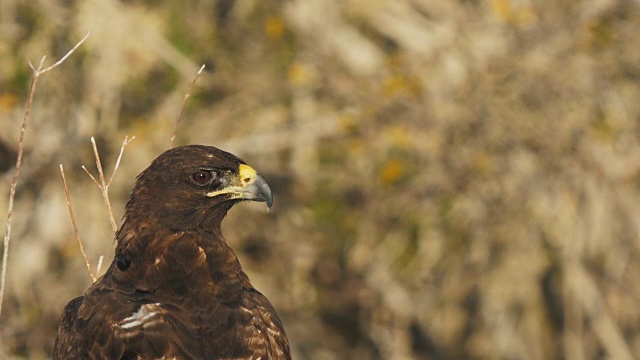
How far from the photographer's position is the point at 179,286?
15.6ft

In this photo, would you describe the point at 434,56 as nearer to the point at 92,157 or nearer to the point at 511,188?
the point at 511,188

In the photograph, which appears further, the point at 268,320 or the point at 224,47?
the point at 224,47

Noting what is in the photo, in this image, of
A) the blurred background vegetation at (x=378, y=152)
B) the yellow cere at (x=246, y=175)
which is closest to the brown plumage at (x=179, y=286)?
the yellow cere at (x=246, y=175)

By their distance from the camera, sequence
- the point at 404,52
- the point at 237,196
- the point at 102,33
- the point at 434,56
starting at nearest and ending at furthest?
the point at 237,196 → the point at 102,33 → the point at 434,56 → the point at 404,52

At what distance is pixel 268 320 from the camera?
15.5 feet

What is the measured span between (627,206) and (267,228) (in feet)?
9.62

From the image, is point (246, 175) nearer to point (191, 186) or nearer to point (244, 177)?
point (244, 177)

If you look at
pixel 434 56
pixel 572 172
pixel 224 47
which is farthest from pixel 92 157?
pixel 572 172

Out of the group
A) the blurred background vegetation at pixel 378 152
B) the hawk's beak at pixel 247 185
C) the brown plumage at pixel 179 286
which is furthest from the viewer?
the blurred background vegetation at pixel 378 152

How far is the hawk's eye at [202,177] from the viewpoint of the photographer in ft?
16.4

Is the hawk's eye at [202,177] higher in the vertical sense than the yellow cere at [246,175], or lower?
lower

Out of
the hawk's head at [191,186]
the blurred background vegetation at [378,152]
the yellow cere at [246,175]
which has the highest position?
the yellow cere at [246,175]

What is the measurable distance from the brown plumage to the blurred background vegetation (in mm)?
4557

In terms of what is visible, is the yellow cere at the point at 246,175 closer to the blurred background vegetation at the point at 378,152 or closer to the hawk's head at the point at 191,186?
the hawk's head at the point at 191,186
